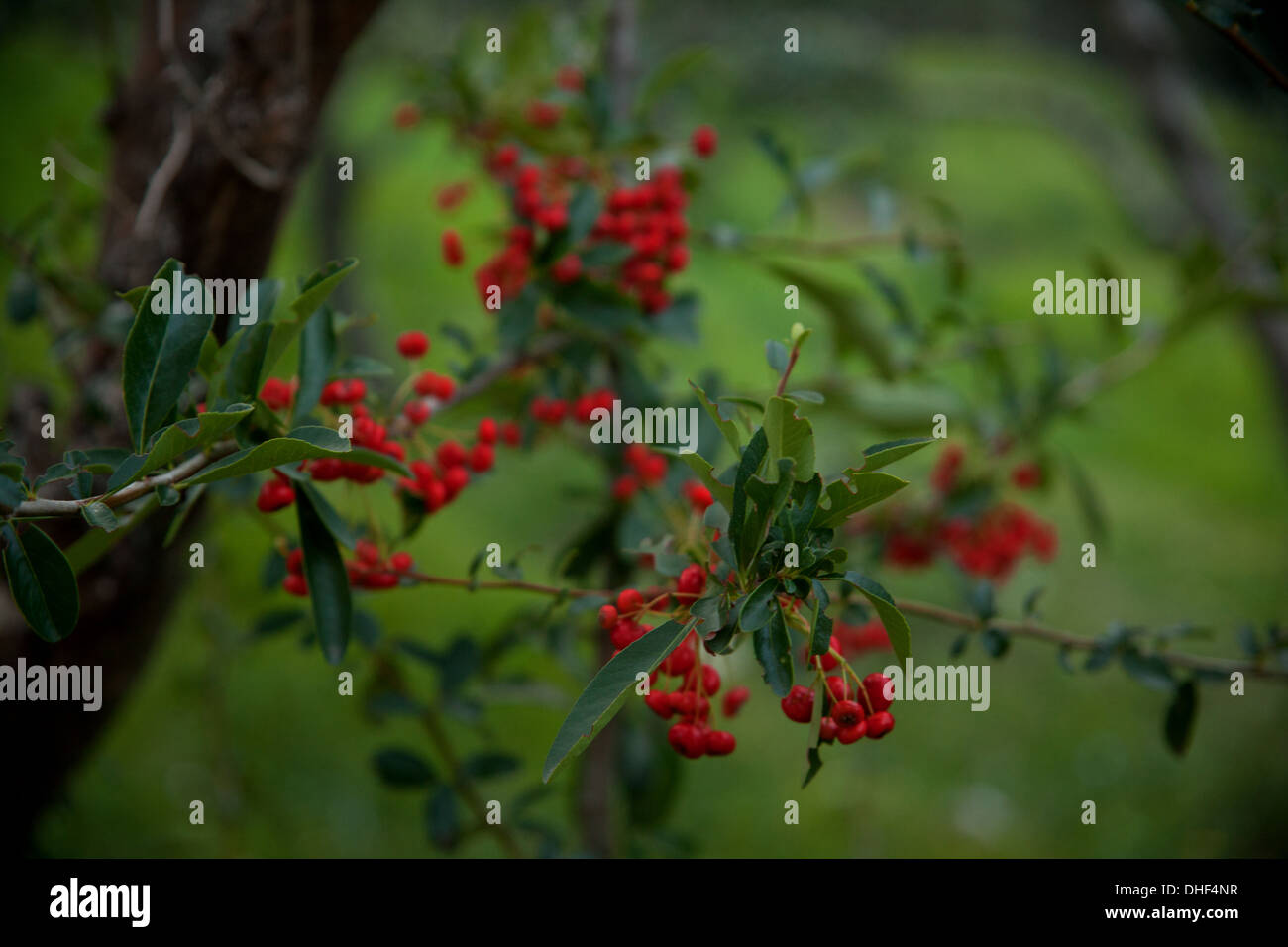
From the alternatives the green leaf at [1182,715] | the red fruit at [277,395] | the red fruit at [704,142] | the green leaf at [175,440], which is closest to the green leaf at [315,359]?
the red fruit at [277,395]

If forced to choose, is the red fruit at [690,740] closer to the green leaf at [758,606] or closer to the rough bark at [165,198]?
the green leaf at [758,606]

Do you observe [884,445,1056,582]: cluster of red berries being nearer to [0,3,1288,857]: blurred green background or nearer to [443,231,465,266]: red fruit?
[0,3,1288,857]: blurred green background

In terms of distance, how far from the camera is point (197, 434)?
825 mm

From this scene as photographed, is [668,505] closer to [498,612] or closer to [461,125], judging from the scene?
[461,125]

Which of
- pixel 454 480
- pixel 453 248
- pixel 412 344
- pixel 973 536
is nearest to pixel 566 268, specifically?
pixel 453 248

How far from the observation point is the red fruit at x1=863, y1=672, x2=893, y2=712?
884 millimetres

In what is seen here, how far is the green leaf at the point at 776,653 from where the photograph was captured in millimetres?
833

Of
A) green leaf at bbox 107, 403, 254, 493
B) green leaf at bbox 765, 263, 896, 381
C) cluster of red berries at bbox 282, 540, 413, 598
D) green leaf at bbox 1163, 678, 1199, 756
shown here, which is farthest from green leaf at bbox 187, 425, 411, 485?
green leaf at bbox 1163, 678, 1199, 756

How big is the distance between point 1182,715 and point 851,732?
63 cm

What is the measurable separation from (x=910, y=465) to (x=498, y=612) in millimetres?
1523

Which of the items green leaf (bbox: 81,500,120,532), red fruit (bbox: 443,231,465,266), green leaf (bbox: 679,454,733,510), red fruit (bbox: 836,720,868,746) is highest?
red fruit (bbox: 443,231,465,266)

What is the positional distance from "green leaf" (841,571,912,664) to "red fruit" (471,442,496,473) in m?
0.47

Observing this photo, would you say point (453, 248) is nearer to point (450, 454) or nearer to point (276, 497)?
point (450, 454)
